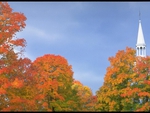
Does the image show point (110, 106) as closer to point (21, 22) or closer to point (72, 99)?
point (72, 99)

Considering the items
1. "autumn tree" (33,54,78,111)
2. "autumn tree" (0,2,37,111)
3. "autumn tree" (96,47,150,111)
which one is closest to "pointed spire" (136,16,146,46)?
"autumn tree" (33,54,78,111)

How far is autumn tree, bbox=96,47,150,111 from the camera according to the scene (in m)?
40.3

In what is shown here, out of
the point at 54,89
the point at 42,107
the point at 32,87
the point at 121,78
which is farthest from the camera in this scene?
the point at 54,89

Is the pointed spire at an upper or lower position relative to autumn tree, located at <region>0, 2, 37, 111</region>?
upper

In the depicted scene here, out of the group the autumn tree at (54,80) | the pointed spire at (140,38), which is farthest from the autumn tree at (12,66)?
the pointed spire at (140,38)

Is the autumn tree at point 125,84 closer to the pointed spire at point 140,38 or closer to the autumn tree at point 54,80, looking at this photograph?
the autumn tree at point 54,80

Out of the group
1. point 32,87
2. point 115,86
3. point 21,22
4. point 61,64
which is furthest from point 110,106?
point 21,22

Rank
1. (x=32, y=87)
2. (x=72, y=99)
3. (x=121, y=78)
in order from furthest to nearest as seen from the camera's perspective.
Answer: (x=72, y=99) → (x=121, y=78) → (x=32, y=87)

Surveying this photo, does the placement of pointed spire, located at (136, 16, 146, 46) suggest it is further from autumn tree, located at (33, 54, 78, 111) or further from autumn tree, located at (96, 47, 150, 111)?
autumn tree, located at (96, 47, 150, 111)

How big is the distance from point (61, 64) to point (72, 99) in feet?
18.3

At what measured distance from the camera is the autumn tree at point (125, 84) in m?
40.3

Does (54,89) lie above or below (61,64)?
below

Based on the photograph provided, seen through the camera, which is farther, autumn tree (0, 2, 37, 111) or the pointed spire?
the pointed spire

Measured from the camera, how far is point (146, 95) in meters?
39.5
